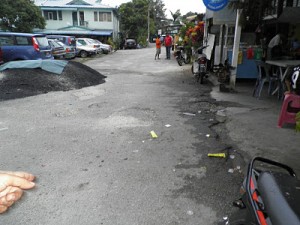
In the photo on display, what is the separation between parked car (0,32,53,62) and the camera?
1313 cm

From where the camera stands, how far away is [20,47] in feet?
43.2

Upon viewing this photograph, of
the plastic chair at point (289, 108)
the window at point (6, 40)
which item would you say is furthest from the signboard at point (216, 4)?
the window at point (6, 40)

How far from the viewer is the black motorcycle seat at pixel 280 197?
1484mm

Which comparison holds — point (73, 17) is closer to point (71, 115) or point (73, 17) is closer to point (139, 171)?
point (71, 115)

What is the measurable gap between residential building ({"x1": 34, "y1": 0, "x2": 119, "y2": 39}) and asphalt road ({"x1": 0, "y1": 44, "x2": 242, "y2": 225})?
31.5 meters

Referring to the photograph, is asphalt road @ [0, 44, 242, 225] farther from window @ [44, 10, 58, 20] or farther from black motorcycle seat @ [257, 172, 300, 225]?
window @ [44, 10, 58, 20]

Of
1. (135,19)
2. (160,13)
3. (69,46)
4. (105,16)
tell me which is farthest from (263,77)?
(160,13)

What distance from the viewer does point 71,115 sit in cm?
647

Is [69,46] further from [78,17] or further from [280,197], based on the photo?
[280,197]

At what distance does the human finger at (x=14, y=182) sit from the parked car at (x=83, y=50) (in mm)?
20544

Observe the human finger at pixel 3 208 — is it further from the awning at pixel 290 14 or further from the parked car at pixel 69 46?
the parked car at pixel 69 46

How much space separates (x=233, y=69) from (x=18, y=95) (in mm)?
6943

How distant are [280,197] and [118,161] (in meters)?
2.81

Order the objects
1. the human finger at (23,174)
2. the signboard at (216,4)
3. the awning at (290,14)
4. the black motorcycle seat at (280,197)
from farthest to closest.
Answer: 1. the awning at (290,14)
2. the signboard at (216,4)
3. the human finger at (23,174)
4. the black motorcycle seat at (280,197)
